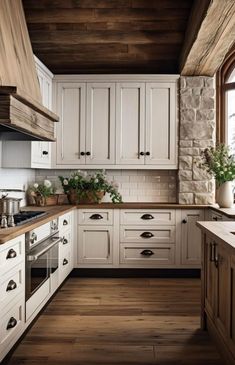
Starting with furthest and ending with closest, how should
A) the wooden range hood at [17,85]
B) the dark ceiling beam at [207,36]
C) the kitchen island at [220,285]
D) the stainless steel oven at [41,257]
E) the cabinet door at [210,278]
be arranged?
the dark ceiling beam at [207,36] → the stainless steel oven at [41,257] → the cabinet door at [210,278] → the wooden range hood at [17,85] → the kitchen island at [220,285]

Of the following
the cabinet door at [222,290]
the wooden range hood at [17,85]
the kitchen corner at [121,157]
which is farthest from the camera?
the kitchen corner at [121,157]

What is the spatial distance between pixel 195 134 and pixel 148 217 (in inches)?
47.0

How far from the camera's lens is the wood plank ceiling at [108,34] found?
4.50 metres

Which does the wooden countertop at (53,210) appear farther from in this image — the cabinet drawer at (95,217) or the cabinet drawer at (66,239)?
the cabinet drawer at (66,239)

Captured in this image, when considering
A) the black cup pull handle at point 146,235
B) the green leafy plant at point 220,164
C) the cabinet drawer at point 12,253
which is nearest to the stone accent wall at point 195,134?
the green leafy plant at point 220,164

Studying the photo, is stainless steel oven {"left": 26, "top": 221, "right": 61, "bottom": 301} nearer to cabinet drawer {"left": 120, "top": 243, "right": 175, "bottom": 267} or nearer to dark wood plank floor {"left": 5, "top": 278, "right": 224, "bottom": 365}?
dark wood plank floor {"left": 5, "top": 278, "right": 224, "bottom": 365}

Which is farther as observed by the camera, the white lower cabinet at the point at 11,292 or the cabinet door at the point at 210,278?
the cabinet door at the point at 210,278

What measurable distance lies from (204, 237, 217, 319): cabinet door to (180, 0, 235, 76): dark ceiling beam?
1740 millimetres

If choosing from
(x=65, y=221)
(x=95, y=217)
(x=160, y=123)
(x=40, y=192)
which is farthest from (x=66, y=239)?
(x=160, y=123)

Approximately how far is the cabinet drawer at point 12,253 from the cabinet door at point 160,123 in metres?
2.72

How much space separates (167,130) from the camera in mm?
5332

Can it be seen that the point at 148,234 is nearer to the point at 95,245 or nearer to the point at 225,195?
the point at 95,245

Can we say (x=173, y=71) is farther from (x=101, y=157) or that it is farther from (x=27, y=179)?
(x=27, y=179)

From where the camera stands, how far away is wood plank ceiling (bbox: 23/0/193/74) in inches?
177
